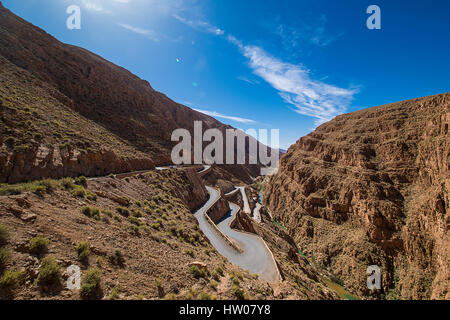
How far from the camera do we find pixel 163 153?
113 ft

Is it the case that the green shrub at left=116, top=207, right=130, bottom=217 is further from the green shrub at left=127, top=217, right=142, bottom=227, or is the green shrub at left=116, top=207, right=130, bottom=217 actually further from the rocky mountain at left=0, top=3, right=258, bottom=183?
the rocky mountain at left=0, top=3, right=258, bottom=183

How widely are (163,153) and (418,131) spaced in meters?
55.1

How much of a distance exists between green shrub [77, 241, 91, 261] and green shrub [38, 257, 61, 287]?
0.94 metres

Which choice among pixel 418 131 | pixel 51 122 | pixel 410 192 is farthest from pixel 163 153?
pixel 418 131

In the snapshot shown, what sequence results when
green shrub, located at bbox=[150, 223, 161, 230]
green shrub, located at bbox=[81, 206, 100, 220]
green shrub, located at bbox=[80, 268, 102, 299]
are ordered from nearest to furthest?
green shrub, located at bbox=[80, 268, 102, 299] → green shrub, located at bbox=[81, 206, 100, 220] → green shrub, located at bbox=[150, 223, 161, 230]

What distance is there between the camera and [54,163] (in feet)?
41.4

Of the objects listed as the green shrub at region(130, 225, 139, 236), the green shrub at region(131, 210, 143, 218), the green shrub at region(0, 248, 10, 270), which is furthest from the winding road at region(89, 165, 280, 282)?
the green shrub at region(0, 248, 10, 270)

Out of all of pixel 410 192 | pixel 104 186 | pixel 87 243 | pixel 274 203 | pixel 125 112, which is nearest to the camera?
pixel 87 243

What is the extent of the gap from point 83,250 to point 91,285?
1755mm

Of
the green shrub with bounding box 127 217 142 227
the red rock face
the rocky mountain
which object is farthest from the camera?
the red rock face

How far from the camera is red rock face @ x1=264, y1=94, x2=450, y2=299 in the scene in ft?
81.8

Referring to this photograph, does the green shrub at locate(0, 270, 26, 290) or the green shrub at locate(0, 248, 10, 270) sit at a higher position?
the green shrub at locate(0, 248, 10, 270)

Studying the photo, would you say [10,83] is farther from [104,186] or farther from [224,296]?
[224,296]

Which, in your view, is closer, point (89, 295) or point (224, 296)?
point (89, 295)
